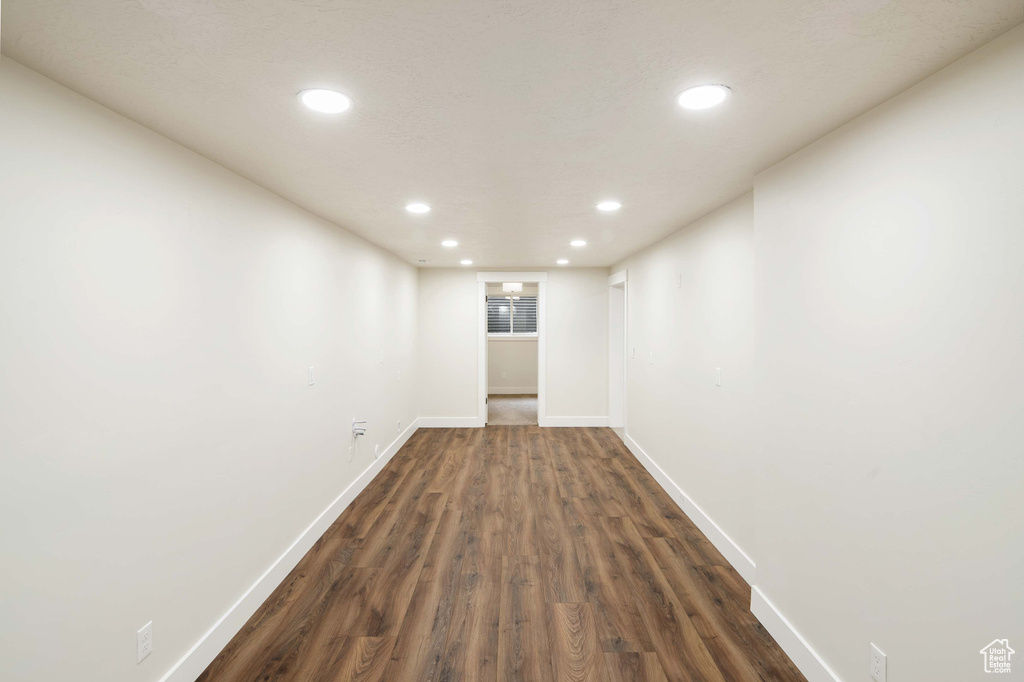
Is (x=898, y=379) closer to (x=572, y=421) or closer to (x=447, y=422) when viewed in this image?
(x=572, y=421)

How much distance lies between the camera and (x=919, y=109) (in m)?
1.38

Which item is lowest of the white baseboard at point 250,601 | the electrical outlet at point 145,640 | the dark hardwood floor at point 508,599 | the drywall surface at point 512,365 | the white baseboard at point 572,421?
the dark hardwood floor at point 508,599

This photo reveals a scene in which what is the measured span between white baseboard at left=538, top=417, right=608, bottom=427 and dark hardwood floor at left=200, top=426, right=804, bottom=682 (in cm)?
230

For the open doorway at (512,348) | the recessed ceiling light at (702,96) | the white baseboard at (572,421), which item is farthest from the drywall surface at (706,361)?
the open doorway at (512,348)

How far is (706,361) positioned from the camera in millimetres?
3152

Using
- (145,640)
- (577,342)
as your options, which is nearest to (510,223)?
(145,640)

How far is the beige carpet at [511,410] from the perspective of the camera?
22.6ft

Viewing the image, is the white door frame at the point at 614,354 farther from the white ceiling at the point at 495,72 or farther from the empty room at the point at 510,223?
the white ceiling at the point at 495,72

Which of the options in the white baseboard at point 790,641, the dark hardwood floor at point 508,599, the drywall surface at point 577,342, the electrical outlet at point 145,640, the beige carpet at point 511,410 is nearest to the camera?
the electrical outlet at point 145,640

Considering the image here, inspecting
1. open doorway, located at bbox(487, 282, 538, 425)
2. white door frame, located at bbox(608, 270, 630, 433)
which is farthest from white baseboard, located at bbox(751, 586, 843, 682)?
open doorway, located at bbox(487, 282, 538, 425)

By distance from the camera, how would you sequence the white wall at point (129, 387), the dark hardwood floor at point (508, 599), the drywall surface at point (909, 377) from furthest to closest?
the dark hardwood floor at point (508, 599) → the white wall at point (129, 387) → the drywall surface at point (909, 377)

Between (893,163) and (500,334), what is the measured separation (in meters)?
8.22

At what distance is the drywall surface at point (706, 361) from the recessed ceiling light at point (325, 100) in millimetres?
2264

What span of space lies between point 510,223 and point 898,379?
257cm
